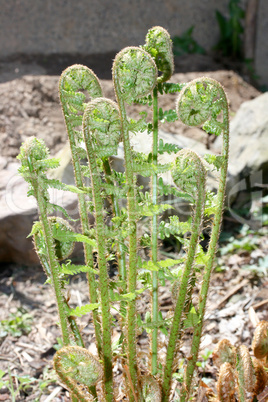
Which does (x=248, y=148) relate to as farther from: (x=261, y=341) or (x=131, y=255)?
(x=131, y=255)

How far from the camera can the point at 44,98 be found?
15.4 feet

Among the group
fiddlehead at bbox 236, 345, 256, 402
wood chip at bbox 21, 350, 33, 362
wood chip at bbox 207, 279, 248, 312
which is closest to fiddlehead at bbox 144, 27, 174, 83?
fiddlehead at bbox 236, 345, 256, 402

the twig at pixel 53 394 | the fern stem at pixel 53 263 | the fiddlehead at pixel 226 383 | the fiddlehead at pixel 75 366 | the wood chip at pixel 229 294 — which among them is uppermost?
the fern stem at pixel 53 263

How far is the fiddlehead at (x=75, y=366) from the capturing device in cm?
120

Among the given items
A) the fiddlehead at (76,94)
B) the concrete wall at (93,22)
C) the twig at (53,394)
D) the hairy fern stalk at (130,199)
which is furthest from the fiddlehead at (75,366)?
the concrete wall at (93,22)

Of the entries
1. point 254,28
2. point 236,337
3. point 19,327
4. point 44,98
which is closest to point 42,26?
point 44,98

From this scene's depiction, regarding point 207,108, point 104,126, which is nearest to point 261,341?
point 207,108

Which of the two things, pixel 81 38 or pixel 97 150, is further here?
pixel 81 38

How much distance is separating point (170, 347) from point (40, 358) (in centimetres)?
114

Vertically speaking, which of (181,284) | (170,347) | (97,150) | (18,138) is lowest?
(18,138)

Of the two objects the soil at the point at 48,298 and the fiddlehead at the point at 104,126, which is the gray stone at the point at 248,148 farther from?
the fiddlehead at the point at 104,126

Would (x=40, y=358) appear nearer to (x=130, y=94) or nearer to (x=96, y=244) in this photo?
(x=96, y=244)

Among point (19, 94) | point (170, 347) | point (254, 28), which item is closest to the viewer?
point (170, 347)

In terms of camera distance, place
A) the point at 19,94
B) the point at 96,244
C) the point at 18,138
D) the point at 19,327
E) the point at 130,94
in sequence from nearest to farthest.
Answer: the point at 130,94 → the point at 96,244 → the point at 19,327 → the point at 18,138 → the point at 19,94
